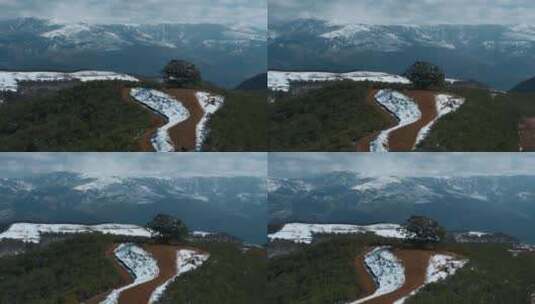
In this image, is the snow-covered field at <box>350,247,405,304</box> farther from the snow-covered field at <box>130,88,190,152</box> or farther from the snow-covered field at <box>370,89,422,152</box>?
the snow-covered field at <box>130,88,190,152</box>

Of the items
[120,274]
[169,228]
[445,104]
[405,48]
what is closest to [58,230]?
[120,274]

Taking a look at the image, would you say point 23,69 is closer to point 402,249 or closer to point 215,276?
point 215,276

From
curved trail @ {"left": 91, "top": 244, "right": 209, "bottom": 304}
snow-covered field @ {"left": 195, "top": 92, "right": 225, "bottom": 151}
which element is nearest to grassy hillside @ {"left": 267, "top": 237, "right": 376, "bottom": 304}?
curved trail @ {"left": 91, "top": 244, "right": 209, "bottom": 304}

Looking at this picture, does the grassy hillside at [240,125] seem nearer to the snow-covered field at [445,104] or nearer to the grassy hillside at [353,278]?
the grassy hillside at [353,278]

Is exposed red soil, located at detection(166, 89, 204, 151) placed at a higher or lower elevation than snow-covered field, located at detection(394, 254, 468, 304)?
higher

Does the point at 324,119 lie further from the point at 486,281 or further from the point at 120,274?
the point at 120,274

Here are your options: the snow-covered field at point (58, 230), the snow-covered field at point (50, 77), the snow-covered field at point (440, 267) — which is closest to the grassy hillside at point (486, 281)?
the snow-covered field at point (440, 267)
